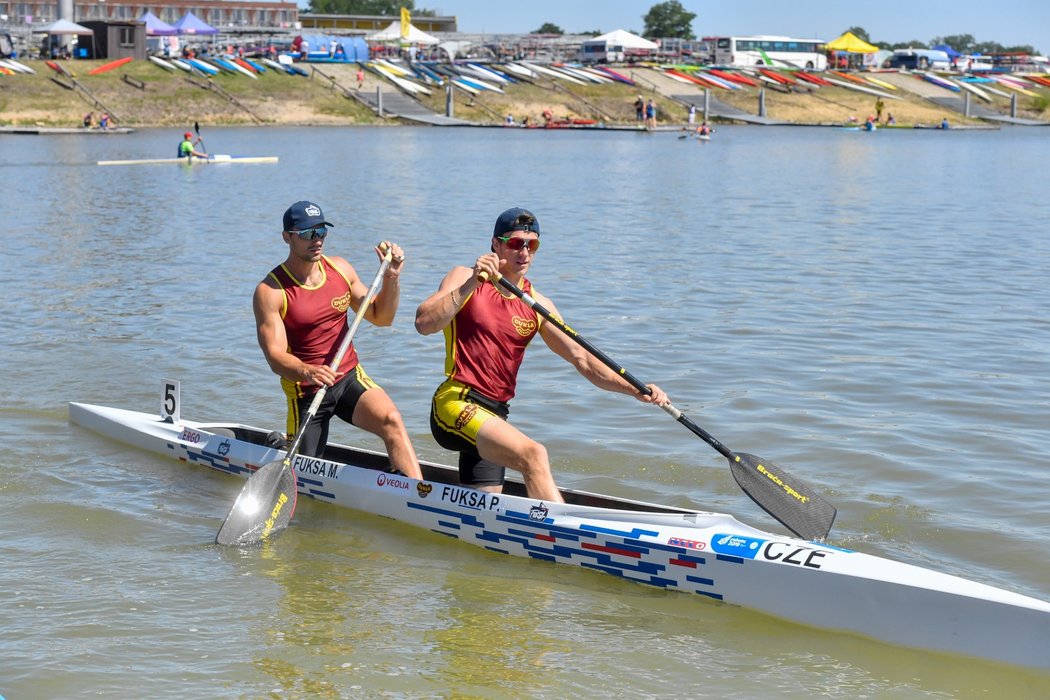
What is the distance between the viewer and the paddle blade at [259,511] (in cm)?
768

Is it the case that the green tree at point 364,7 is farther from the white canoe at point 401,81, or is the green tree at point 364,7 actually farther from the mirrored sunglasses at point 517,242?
the mirrored sunglasses at point 517,242

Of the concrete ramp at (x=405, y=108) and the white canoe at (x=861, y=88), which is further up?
the white canoe at (x=861, y=88)

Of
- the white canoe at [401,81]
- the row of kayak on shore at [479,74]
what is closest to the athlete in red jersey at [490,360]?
the row of kayak on shore at [479,74]

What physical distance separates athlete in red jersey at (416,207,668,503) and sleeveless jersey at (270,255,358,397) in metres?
1.15

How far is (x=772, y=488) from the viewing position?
753cm

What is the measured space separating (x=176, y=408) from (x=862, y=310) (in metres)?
9.04

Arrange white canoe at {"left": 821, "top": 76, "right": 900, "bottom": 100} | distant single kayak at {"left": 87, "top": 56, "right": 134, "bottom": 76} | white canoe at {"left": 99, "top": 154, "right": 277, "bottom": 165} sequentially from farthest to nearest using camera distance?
white canoe at {"left": 821, "top": 76, "right": 900, "bottom": 100} → distant single kayak at {"left": 87, "top": 56, "right": 134, "bottom": 76} → white canoe at {"left": 99, "top": 154, "right": 277, "bottom": 165}

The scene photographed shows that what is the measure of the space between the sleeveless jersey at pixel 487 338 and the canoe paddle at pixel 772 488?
0.46ft

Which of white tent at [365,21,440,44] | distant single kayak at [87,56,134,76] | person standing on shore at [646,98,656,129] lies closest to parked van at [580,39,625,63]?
white tent at [365,21,440,44]

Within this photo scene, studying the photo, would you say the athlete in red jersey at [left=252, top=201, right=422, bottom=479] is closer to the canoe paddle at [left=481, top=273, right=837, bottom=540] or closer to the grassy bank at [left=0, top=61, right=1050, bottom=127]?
the canoe paddle at [left=481, top=273, right=837, bottom=540]

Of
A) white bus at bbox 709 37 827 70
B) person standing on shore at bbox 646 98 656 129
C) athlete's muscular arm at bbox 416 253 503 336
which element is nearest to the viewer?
athlete's muscular arm at bbox 416 253 503 336

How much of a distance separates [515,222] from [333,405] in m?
2.13

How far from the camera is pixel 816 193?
31.8 metres

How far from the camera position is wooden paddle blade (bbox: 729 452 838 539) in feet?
24.2
